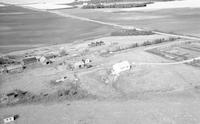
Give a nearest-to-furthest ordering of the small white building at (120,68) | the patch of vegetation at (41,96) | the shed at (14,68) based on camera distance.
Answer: the patch of vegetation at (41,96) → the small white building at (120,68) → the shed at (14,68)

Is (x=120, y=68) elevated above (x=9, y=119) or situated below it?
above

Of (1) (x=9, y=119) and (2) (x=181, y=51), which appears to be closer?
(1) (x=9, y=119)

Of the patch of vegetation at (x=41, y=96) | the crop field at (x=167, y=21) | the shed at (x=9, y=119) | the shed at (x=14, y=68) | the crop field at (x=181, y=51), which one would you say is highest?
the crop field at (x=167, y=21)

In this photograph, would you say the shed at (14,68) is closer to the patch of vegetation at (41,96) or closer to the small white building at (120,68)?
the patch of vegetation at (41,96)

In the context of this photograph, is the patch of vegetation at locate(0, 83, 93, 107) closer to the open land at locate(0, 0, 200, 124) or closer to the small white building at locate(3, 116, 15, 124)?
the open land at locate(0, 0, 200, 124)

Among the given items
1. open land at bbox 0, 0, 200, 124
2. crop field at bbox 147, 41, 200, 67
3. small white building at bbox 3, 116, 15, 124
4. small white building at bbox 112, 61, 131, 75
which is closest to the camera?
small white building at bbox 3, 116, 15, 124

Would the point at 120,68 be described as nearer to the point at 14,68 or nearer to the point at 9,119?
the point at 9,119

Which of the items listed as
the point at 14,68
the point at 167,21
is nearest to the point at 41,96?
the point at 14,68

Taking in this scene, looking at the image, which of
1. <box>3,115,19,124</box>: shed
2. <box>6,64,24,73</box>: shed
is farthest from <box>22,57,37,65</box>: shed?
<box>3,115,19,124</box>: shed

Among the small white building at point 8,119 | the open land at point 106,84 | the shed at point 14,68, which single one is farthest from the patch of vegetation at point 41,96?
the shed at point 14,68
